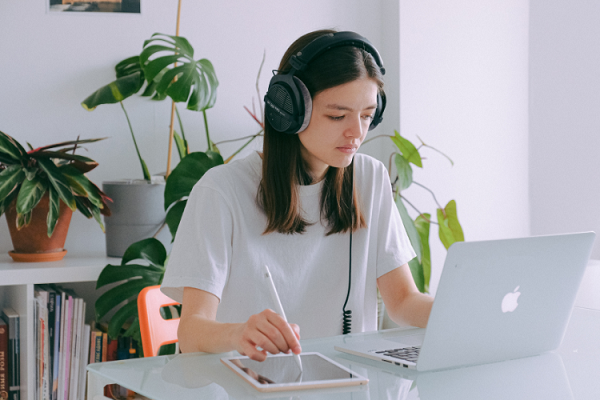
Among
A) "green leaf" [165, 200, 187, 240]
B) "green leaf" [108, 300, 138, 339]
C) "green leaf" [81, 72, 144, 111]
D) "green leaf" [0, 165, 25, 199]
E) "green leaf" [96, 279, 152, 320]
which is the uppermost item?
"green leaf" [81, 72, 144, 111]

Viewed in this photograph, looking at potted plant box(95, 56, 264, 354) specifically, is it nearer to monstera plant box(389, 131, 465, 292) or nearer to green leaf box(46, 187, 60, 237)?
green leaf box(46, 187, 60, 237)

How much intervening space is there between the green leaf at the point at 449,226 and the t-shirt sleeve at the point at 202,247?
108 cm

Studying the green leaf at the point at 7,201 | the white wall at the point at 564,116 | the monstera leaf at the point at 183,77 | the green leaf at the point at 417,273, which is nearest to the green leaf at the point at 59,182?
the green leaf at the point at 7,201

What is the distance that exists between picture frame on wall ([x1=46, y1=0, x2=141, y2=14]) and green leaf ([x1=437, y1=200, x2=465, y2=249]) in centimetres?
128

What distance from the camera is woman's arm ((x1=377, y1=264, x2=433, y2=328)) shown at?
1.19m

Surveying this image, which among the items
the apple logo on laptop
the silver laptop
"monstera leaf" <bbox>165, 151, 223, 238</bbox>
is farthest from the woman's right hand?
"monstera leaf" <bbox>165, 151, 223, 238</bbox>

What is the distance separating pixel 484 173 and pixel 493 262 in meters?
1.83

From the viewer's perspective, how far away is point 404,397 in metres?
0.73

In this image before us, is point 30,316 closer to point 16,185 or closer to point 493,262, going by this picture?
point 16,185

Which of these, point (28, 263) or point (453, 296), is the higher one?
point (453, 296)

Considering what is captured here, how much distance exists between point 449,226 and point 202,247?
1.19m

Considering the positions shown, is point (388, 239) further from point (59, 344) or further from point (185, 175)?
point (59, 344)

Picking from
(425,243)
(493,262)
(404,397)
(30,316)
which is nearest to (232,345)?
(404,397)

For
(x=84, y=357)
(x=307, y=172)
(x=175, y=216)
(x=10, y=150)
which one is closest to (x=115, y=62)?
(x=10, y=150)
